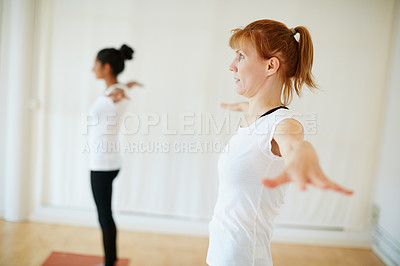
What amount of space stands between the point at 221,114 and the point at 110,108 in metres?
1.06

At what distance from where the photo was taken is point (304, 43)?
100 centimetres

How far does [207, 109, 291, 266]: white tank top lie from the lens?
38.6 inches

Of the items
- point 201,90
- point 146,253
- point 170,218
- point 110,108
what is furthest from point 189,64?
point 146,253

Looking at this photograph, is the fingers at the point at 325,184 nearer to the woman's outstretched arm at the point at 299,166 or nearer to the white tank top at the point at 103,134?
the woman's outstretched arm at the point at 299,166

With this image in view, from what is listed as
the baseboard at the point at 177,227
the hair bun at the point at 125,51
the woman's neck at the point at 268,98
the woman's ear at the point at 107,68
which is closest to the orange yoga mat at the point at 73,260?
the baseboard at the point at 177,227

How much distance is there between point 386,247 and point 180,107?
207cm

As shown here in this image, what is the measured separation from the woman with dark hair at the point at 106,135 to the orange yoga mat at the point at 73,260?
0.89 ft

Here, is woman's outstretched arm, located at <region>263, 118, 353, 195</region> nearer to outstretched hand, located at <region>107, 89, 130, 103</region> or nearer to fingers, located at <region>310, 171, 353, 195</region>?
fingers, located at <region>310, 171, 353, 195</region>

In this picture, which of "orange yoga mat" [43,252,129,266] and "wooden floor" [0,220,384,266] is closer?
"orange yoga mat" [43,252,129,266]

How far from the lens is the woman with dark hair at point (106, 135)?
6.42ft

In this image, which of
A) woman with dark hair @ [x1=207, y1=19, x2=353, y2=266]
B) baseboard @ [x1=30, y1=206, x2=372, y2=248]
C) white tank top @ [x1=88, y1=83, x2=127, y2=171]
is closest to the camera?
woman with dark hair @ [x1=207, y1=19, x2=353, y2=266]

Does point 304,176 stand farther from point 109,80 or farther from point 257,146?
point 109,80

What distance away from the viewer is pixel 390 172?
2570mm

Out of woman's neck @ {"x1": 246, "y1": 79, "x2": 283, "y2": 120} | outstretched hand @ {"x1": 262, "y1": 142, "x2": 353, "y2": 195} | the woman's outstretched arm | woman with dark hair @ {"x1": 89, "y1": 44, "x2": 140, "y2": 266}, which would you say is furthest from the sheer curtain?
outstretched hand @ {"x1": 262, "y1": 142, "x2": 353, "y2": 195}
